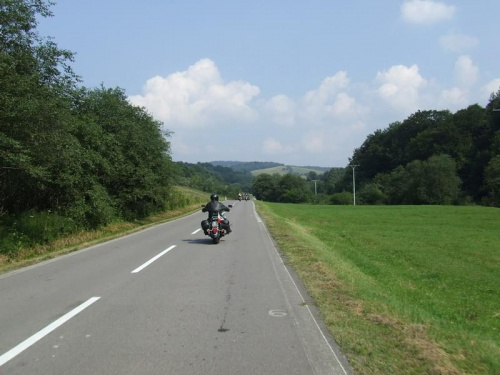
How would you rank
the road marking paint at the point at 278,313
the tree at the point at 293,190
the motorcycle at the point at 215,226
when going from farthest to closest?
1. the tree at the point at 293,190
2. the motorcycle at the point at 215,226
3. the road marking paint at the point at 278,313

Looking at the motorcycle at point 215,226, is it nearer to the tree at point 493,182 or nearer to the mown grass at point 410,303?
the mown grass at point 410,303

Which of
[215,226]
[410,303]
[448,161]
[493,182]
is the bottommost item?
[410,303]

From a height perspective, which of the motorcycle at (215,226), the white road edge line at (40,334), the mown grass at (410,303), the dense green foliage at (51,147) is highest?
the dense green foliage at (51,147)

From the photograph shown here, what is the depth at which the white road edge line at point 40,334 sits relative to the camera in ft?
15.8

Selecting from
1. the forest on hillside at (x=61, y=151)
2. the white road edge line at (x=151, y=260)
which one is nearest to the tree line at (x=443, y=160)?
the forest on hillside at (x=61, y=151)

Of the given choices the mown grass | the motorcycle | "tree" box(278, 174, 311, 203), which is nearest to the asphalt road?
the mown grass

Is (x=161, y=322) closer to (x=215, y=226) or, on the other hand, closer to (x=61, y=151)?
(x=215, y=226)

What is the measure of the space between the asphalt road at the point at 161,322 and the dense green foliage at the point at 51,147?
510 cm

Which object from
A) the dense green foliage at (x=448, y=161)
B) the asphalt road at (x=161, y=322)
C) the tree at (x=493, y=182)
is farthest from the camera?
the dense green foliage at (x=448, y=161)

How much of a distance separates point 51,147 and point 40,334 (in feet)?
35.4

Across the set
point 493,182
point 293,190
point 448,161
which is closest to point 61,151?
point 493,182

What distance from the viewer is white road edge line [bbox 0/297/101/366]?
482 centimetres

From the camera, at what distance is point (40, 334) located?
564 centimetres

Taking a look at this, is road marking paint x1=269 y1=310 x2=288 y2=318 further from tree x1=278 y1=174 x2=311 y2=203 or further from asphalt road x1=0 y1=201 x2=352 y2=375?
tree x1=278 y1=174 x2=311 y2=203
